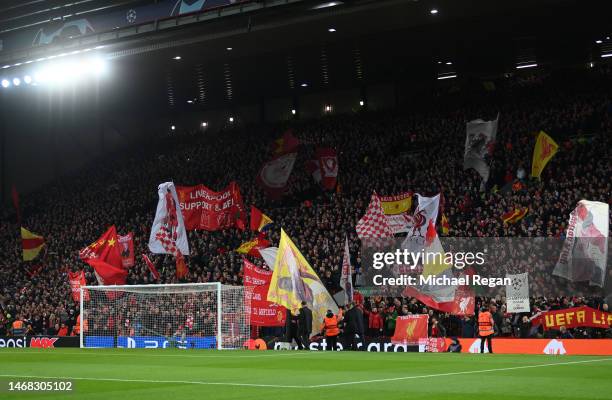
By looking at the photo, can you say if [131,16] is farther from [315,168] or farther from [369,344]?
[369,344]

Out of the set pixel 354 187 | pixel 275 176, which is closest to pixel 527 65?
pixel 354 187

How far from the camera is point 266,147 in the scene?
45.9m

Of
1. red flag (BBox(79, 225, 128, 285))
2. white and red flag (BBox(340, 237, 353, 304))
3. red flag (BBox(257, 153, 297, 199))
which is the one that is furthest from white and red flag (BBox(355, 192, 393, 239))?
red flag (BBox(257, 153, 297, 199))

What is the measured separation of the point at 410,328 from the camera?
2639 cm

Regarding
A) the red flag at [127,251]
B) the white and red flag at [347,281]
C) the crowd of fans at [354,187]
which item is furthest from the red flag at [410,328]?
the red flag at [127,251]

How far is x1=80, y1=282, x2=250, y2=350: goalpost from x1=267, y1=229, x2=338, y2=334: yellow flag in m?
2.28

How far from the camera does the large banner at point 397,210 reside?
103 ft

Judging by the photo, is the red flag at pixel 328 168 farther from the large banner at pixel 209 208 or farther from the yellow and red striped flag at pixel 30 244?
the yellow and red striped flag at pixel 30 244

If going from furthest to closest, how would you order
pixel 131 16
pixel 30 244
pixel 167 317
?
pixel 30 244
pixel 131 16
pixel 167 317

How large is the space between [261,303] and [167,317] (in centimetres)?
353

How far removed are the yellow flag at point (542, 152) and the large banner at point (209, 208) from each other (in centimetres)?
1103

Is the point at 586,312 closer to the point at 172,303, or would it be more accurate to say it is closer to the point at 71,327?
the point at 172,303

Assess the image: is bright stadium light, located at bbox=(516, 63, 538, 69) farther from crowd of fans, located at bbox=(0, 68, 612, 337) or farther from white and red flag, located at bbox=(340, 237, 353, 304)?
white and red flag, located at bbox=(340, 237, 353, 304)

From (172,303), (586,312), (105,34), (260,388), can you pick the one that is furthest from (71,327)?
(260,388)
